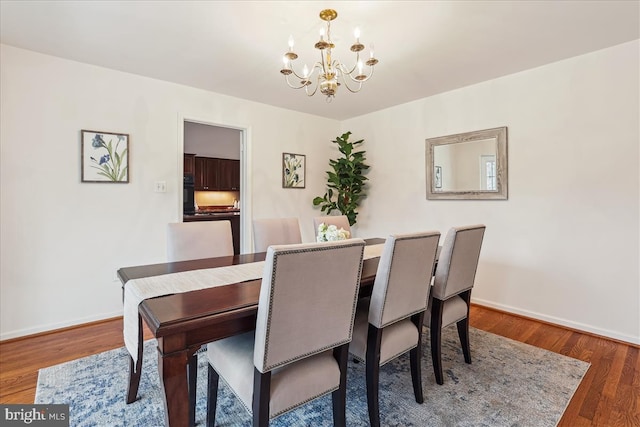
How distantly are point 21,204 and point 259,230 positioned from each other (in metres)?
2.01

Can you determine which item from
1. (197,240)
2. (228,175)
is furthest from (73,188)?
(228,175)

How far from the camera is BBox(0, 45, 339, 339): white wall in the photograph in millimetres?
2621

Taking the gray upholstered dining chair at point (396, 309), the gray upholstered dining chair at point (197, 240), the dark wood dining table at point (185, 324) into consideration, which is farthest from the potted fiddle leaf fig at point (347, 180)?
the dark wood dining table at point (185, 324)

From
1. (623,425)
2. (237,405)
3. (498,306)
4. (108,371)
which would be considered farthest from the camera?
(498,306)

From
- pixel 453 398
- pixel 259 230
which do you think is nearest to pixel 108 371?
pixel 259 230

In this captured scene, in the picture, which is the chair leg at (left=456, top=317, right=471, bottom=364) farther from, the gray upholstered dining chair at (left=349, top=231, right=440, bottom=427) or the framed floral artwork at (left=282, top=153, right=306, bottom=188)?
the framed floral artwork at (left=282, top=153, right=306, bottom=188)

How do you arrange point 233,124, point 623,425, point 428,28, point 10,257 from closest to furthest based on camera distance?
point 623,425 → point 428,28 → point 10,257 → point 233,124

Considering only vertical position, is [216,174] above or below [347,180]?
above

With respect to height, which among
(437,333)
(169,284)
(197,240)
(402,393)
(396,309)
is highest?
(197,240)

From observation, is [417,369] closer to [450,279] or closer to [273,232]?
[450,279]

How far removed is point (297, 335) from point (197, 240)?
4.71 ft

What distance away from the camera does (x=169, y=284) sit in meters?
1.60

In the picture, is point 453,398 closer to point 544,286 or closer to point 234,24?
point 544,286

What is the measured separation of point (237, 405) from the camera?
1797 millimetres
